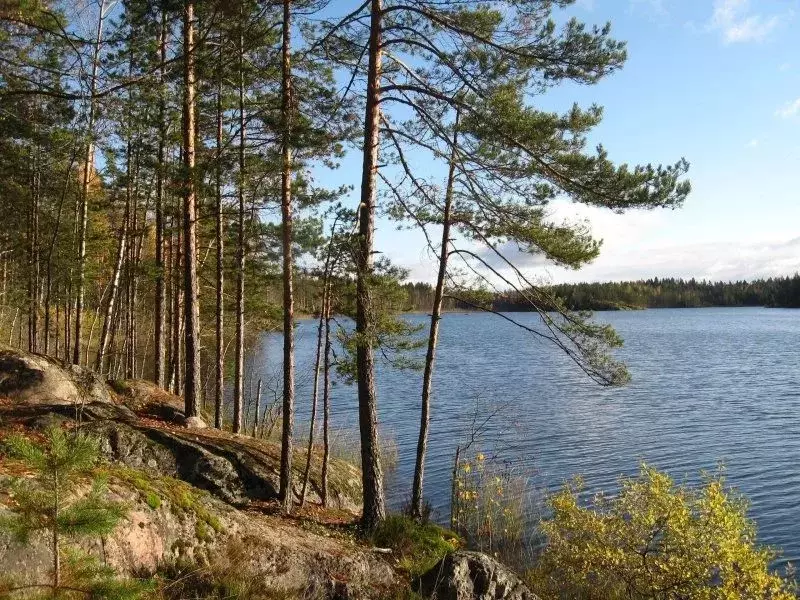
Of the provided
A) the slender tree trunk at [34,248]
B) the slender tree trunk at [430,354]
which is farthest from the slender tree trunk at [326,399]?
the slender tree trunk at [34,248]

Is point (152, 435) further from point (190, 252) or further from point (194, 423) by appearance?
point (190, 252)

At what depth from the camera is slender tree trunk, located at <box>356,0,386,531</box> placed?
910cm

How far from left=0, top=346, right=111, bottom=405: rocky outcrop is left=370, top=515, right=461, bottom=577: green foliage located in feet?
20.9

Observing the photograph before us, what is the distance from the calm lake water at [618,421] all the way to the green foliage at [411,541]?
3549 millimetres

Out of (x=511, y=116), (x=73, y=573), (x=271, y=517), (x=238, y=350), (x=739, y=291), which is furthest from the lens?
(x=739, y=291)

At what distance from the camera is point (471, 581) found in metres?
6.70

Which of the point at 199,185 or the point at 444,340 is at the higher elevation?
the point at 199,185

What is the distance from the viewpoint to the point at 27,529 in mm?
3230

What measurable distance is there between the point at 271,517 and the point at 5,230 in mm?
18994

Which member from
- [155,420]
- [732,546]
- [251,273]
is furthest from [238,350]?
[732,546]

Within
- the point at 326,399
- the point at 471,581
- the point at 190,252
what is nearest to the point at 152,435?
the point at 326,399

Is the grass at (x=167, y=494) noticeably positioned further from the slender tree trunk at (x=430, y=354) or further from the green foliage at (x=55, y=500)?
the slender tree trunk at (x=430, y=354)

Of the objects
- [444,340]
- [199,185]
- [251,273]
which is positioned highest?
[199,185]

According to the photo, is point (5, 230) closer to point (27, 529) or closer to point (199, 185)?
point (199, 185)
